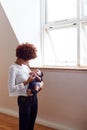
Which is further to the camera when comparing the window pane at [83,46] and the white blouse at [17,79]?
the window pane at [83,46]

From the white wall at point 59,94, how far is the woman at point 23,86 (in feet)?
2.44

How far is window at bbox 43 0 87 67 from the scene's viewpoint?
3.28 metres

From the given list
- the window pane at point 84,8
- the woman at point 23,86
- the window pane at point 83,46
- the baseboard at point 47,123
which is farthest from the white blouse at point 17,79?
the window pane at point 84,8

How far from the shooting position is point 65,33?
11.5 ft

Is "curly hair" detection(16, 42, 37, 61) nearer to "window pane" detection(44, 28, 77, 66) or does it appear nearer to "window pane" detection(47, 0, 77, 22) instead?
"window pane" detection(44, 28, 77, 66)

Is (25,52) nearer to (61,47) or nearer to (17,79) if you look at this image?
(17,79)

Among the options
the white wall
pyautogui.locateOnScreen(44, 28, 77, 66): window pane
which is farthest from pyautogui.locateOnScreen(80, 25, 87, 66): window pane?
the white wall

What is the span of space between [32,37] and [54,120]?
4.48ft

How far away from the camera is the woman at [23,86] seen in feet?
7.47

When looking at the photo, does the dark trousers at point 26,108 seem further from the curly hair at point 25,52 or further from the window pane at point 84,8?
the window pane at point 84,8

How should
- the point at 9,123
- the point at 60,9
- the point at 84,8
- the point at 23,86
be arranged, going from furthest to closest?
the point at 60,9 < the point at 9,123 < the point at 84,8 < the point at 23,86

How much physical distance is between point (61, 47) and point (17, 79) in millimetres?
1458

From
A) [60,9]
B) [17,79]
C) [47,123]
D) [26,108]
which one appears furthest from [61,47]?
[26,108]

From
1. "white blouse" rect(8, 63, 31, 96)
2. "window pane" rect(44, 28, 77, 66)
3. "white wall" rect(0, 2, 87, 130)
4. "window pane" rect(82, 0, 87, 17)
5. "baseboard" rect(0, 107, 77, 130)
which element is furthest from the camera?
"window pane" rect(44, 28, 77, 66)
